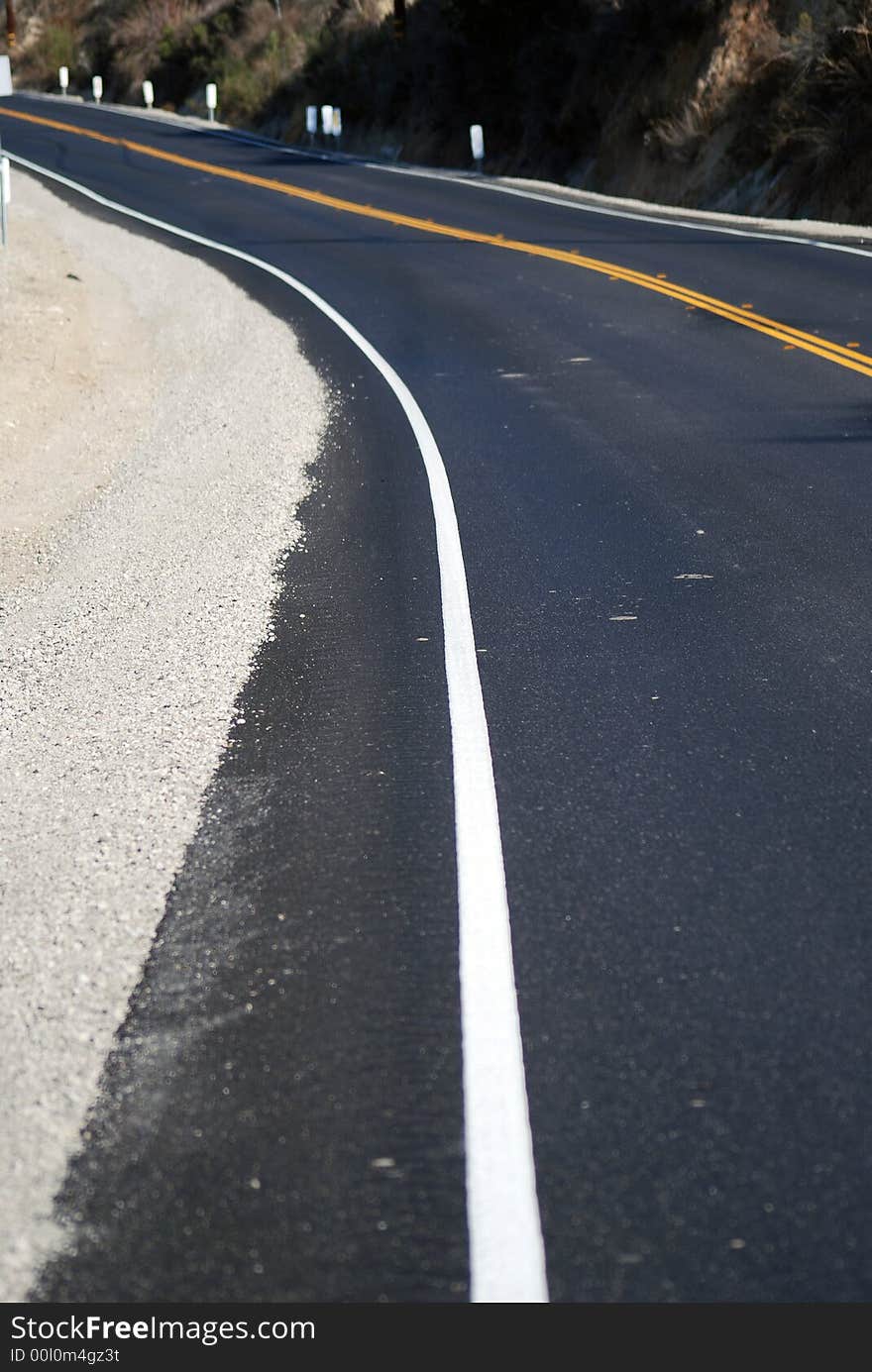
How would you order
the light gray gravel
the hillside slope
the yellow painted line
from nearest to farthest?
the light gray gravel
the yellow painted line
the hillside slope

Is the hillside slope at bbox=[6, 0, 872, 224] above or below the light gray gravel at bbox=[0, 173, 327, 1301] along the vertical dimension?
above

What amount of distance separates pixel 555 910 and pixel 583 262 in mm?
17324

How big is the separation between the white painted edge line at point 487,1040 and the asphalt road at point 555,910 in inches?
1.7

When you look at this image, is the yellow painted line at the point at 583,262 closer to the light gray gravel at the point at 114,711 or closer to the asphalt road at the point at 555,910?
the asphalt road at the point at 555,910

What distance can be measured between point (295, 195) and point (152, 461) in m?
21.5

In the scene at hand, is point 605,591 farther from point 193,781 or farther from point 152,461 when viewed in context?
point 152,461

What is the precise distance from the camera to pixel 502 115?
129 ft

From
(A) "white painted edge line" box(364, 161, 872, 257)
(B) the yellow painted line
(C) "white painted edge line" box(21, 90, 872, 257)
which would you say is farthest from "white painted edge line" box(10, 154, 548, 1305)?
(C) "white painted edge line" box(21, 90, 872, 257)

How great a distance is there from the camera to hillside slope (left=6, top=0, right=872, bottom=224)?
26.1 meters

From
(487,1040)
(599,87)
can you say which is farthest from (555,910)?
(599,87)

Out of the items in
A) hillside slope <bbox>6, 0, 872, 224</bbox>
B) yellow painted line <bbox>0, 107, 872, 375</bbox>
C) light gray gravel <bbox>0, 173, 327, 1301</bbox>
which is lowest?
light gray gravel <bbox>0, 173, 327, 1301</bbox>

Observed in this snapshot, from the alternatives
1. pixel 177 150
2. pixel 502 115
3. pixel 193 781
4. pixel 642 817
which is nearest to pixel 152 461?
pixel 193 781

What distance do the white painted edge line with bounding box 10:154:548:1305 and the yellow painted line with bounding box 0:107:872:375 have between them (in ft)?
26.8

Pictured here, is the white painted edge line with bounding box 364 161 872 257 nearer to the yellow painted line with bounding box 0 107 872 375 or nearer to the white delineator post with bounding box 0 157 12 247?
the yellow painted line with bounding box 0 107 872 375
